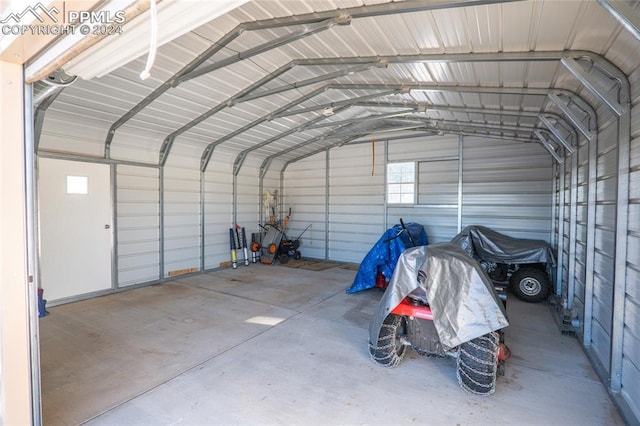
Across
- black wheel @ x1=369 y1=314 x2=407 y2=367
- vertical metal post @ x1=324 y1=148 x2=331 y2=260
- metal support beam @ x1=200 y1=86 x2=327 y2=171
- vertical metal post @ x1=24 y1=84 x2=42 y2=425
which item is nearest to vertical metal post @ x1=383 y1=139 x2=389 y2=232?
vertical metal post @ x1=324 y1=148 x2=331 y2=260

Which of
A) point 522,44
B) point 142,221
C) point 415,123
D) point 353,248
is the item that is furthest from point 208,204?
point 522,44

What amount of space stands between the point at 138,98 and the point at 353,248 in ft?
18.8

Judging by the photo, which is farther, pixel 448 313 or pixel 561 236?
pixel 561 236

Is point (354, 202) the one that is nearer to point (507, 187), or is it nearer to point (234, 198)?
point (234, 198)

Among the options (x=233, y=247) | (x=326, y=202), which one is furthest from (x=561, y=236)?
(x=233, y=247)

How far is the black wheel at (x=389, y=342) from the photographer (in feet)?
9.23

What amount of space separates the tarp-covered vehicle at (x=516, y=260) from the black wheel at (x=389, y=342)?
2.75 metres

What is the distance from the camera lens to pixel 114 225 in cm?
539

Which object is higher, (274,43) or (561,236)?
(274,43)

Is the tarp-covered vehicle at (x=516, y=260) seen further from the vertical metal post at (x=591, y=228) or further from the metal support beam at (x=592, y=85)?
the metal support beam at (x=592, y=85)

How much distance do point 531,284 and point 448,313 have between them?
350 centimetres

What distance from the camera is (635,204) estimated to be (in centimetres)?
219

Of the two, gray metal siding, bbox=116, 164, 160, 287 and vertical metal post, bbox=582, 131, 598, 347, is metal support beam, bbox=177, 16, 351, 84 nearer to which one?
gray metal siding, bbox=116, 164, 160, 287

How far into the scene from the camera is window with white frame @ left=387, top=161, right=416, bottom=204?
7.28 metres
